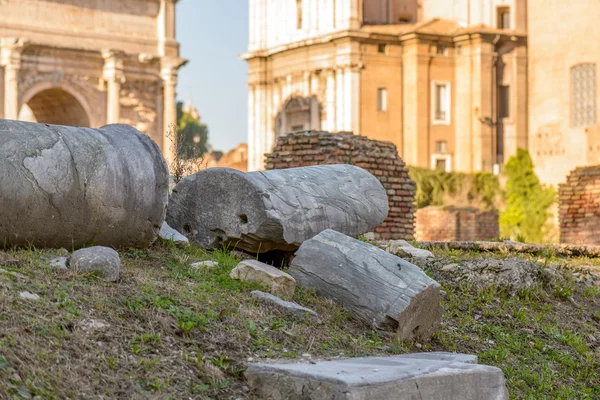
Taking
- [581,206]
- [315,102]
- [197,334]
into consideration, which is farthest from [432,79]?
[197,334]

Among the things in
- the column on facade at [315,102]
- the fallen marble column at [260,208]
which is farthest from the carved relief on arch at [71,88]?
the fallen marble column at [260,208]

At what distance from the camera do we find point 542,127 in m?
36.4

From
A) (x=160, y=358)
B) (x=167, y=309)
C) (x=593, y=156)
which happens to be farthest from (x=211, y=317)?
(x=593, y=156)

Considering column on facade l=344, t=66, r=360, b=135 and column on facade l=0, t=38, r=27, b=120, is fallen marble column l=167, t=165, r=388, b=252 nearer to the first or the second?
column on facade l=0, t=38, r=27, b=120

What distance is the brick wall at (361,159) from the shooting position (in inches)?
520

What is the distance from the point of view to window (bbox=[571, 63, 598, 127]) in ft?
115

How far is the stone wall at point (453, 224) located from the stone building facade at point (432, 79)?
15369mm

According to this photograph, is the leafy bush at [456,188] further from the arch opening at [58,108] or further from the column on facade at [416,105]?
the arch opening at [58,108]

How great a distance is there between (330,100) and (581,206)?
96.0ft

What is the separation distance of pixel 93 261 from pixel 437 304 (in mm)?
2151

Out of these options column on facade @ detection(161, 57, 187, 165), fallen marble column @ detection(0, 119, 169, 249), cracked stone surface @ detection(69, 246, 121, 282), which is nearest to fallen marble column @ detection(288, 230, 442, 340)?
fallen marble column @ detection(0, 119, 169, 249)

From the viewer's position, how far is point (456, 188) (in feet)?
133

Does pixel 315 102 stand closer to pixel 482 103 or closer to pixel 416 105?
pixel 416 105

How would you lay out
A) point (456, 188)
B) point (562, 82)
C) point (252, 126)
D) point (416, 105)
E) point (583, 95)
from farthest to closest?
point (252, 126)
point (416, 105)
point (456, 188)
point (562, 82)
point (583, 95)
